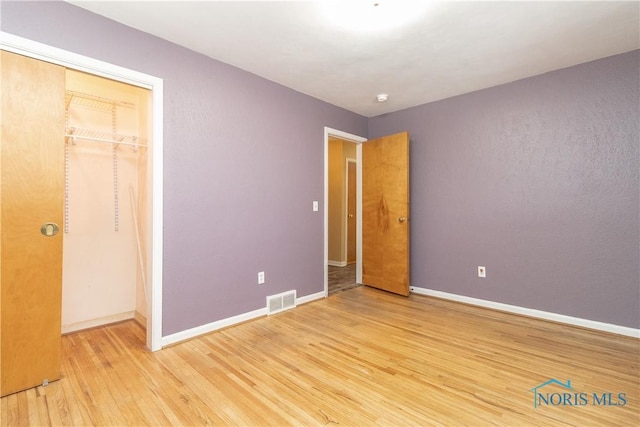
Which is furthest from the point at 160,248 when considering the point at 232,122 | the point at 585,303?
the point at 585,303

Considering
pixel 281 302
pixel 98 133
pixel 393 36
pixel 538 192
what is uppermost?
pixel 393 36

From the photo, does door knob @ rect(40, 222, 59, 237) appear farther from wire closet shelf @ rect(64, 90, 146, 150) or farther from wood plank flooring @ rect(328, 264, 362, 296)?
wood plank flooring @ rect(328, 264, 362, 296)

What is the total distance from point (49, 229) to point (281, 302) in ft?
6.52

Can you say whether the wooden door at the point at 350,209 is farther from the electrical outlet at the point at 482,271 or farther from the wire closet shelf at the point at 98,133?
the wire closet shelf at the point at 98,133

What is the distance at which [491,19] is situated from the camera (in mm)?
2025

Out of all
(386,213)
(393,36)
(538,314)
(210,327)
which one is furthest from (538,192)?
(210,327)

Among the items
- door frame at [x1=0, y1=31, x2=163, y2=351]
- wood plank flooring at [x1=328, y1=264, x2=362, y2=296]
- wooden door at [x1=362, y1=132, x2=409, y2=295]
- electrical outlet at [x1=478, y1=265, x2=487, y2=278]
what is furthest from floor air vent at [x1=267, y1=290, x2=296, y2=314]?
electrical outlet at [x1=478, y1=265, x2=487, y2=278]

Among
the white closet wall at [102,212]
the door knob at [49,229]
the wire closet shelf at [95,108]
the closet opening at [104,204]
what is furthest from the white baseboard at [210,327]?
the wire closet shelf at [95,108]

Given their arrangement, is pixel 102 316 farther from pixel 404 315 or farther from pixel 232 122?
pixel 404 315

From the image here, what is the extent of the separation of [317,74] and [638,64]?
2.71 m

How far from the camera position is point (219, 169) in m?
2.61

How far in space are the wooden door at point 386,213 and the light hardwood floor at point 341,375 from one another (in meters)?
0.97

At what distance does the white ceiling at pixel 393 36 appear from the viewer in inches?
75.3
